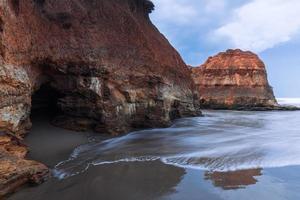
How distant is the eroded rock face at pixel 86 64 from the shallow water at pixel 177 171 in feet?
6.43

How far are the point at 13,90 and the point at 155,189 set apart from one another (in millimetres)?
4408

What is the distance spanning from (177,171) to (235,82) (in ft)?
146

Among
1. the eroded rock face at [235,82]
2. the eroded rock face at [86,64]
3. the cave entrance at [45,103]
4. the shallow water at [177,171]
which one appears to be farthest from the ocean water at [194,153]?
the eroded rock face at [235,82]

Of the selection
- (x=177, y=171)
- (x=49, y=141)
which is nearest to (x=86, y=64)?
(x=49, y=141)

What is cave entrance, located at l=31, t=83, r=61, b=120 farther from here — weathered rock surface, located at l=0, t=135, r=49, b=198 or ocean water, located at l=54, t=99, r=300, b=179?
weathered rock surface, located at l=0, t=135, r=49, b=198

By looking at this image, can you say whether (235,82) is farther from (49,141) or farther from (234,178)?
(234,178)

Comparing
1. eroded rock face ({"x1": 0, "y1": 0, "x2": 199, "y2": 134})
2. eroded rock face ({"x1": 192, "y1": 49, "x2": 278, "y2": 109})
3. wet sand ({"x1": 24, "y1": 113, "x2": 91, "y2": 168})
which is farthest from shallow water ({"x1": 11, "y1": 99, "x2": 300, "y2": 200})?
eroded rock face ({"x1": 192, "y1": 49, "x2": 278, "y2": 109})

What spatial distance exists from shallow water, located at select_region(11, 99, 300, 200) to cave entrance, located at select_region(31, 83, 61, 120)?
277 cm

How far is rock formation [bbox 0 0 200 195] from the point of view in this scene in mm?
8375

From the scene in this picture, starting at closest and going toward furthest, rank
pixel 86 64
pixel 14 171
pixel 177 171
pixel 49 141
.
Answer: pixel 14 171 → pixel 177 171 → pixel 49 141 → pixel 86 64

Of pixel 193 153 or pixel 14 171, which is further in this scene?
pixel 193 153

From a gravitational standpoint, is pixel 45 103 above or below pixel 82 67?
below

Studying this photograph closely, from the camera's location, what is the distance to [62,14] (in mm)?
12273

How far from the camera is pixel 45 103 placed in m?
12.4
